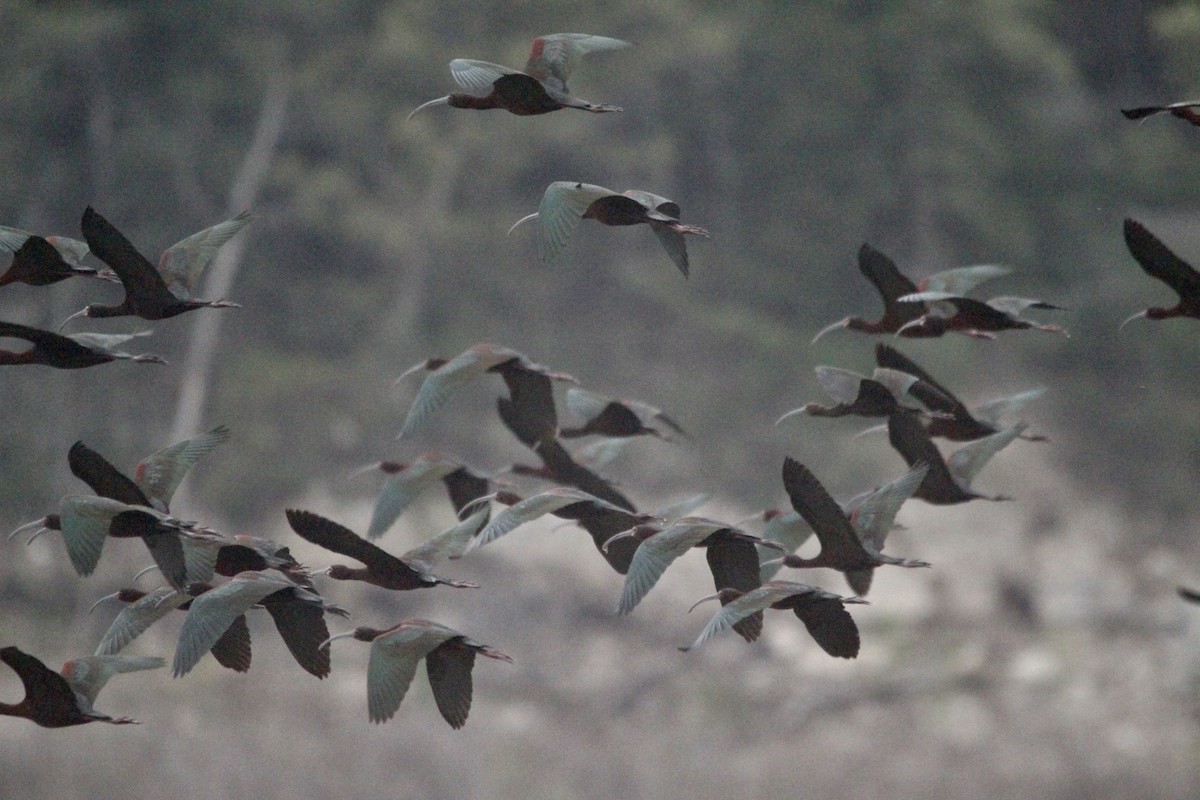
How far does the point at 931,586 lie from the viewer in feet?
18.8

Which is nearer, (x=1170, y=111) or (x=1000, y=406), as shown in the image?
(x=1170, y=111)

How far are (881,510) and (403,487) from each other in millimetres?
455

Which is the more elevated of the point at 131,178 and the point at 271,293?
the point at 131,178

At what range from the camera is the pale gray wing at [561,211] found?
90cm

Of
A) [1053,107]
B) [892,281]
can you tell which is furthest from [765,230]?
[892,281]

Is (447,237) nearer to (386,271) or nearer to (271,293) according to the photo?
(386,271)

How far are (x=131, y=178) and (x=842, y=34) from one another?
357 centimetres

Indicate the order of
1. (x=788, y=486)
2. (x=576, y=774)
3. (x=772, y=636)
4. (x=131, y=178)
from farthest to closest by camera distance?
(x=772, y=636), (x=131, y=178), (x=576, y=774), (x=788, y=486)

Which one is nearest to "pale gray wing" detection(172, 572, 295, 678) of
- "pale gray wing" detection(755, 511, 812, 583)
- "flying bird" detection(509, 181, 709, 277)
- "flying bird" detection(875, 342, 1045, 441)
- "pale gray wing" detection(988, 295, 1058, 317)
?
"flying bird" detection(509, 181, 709, 277)

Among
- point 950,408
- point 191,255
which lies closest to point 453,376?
point 191,255

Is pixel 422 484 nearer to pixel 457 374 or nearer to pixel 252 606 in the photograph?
pixel 457 374

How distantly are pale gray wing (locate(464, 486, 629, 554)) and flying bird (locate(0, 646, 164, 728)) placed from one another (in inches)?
9.9

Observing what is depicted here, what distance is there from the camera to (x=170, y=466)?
936 mm

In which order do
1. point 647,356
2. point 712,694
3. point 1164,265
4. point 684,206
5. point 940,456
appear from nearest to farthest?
point 1164,265 → point 940,456 → point 712,694 → point 684,206 → point 647,356
